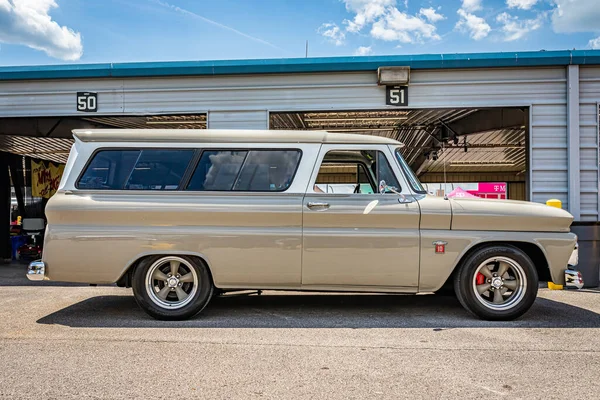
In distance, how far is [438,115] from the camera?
428 inches

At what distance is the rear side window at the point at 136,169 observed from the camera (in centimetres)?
524

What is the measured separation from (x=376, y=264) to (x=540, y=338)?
1683mm

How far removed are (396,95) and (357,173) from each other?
321 cm

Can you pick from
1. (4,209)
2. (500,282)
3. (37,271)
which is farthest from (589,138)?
(4,209)

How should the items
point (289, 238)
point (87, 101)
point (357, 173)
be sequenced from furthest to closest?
point (87, 101) → point (357, 173) → point (289, 238)

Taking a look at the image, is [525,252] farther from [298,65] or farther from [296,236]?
[298,65]

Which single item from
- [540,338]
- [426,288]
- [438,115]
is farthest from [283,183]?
[438,115]

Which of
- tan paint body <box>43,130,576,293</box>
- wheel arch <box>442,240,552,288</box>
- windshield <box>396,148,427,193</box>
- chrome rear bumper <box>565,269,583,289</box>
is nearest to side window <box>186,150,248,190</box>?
tan paint body <box>43,130,576,293</box>

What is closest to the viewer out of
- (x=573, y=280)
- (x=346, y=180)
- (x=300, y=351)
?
(x=300, y=351)

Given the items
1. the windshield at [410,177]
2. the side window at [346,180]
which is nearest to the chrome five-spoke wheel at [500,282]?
the windshield at [410,177]

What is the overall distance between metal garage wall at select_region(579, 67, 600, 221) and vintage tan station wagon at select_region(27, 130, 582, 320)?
337cm

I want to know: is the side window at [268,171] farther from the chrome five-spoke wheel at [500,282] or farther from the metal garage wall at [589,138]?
the metal garage wall at [589,138]

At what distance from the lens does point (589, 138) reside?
796 cm

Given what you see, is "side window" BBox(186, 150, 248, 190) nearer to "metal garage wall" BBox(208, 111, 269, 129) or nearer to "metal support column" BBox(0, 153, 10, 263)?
"metal garage wall" BBox(208, 111, 269, 129)
